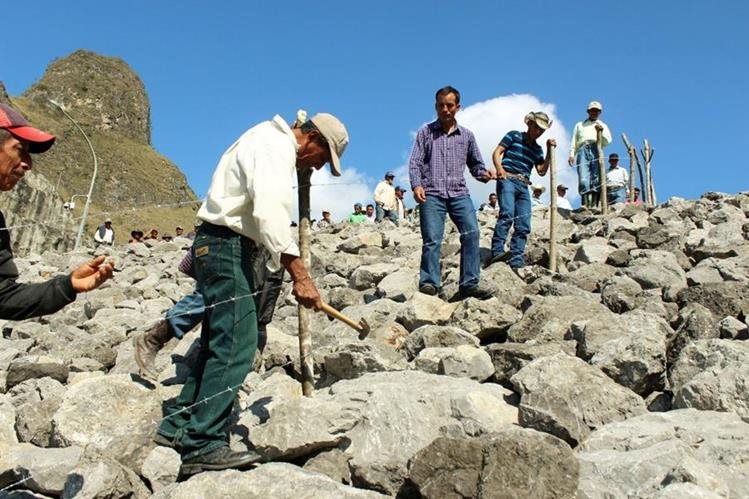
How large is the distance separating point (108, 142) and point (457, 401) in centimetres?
8645

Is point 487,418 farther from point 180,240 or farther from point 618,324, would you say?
point 180,240

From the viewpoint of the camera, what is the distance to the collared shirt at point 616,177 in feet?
46.0

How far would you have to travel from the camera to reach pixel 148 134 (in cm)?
9581

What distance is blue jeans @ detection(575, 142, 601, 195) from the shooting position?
494 inches

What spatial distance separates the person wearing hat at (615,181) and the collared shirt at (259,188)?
11379 mm

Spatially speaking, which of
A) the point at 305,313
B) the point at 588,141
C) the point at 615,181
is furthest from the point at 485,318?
the point at 615,181

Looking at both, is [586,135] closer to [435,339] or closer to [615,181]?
[615,181]

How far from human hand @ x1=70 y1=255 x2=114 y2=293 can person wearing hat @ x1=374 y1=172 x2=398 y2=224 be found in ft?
51.1

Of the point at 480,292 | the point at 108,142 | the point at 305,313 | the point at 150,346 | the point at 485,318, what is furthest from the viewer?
the point at 108,142

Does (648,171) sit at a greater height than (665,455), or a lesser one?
greater

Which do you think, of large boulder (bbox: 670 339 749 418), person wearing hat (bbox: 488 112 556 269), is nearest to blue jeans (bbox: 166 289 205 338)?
large boulder (bbox: 670 339 749 418)

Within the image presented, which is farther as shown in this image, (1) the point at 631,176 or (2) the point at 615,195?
(1) the point at 631,176

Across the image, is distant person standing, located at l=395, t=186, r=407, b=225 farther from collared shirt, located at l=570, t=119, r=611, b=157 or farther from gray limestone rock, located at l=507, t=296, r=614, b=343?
gray limestone rock, located at l=507, t=296, r=614, b=343

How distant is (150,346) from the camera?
5414 millimetres
